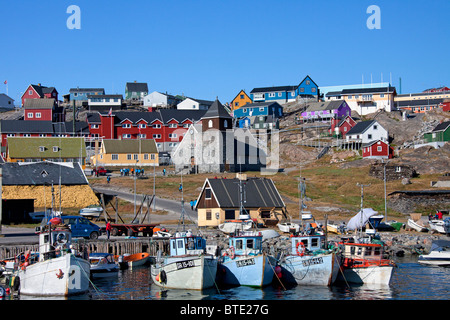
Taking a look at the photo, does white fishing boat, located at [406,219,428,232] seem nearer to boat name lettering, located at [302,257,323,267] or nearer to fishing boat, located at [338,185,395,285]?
fishing boat, located at [338,185,395,285]

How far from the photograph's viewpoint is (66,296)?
3450cm

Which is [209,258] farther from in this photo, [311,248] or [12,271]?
[12,271]

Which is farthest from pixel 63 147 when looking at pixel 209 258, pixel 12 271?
pixel 209 258

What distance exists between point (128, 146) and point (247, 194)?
54060 millimetres

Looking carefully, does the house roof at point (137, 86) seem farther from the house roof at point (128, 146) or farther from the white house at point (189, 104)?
the house roof at point (128, 146)

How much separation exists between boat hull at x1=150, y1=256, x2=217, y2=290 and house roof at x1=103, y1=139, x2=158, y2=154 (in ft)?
251

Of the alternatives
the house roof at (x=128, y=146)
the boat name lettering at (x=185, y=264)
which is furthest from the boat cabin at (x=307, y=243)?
the house roof at (x=128, y=146)

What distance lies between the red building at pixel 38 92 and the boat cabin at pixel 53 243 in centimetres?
12928

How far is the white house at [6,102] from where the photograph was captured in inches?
6637

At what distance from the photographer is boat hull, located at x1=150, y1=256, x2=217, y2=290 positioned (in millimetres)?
37312

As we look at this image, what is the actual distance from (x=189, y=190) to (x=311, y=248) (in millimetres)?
46363

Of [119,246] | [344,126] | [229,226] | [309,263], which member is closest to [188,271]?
[309,263]

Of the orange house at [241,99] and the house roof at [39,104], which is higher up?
the orange house at [241,99]

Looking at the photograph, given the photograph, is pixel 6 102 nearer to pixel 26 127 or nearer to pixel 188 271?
pixel 26 127
